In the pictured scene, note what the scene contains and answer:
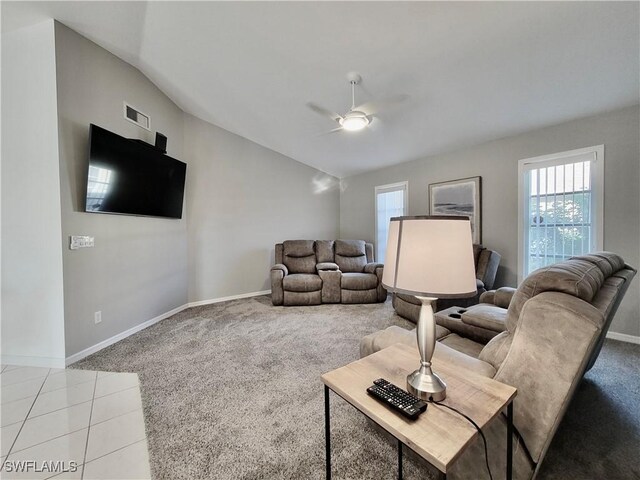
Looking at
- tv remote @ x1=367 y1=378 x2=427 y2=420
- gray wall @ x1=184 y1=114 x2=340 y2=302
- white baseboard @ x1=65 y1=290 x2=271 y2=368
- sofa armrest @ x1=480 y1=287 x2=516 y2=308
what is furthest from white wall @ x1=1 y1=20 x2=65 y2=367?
sofa armrest @ x1=480 y1=287 x2=516 y2=308

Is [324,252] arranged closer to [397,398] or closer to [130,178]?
[130,178]

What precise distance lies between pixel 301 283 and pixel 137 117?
305 centimetres

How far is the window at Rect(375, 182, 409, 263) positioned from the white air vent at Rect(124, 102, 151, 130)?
3.92 m

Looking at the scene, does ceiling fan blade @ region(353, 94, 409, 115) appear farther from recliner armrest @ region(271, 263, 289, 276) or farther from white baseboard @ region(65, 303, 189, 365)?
white baseboard @ region(65, 303, 189, 365)

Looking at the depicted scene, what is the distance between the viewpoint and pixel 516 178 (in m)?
3.46

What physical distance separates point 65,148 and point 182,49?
58.3 inches

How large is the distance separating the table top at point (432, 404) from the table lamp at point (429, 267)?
9cm

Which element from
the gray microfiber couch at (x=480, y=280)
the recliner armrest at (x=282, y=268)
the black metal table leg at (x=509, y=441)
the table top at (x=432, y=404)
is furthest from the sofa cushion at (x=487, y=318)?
the recliner armrest at (x=282, y=268)

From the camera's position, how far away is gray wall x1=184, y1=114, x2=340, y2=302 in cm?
415

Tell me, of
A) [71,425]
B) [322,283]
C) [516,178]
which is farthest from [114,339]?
[516,178]

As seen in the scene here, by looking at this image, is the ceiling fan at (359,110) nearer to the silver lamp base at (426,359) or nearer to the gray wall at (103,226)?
the silver lamp base at (426,359)

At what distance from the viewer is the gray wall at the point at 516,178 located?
2.67 meters

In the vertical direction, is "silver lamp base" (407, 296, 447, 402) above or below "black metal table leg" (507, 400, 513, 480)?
above

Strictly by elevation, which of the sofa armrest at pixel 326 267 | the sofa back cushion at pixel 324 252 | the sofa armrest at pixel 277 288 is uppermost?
the sofa back cushion at pixel 324 252
